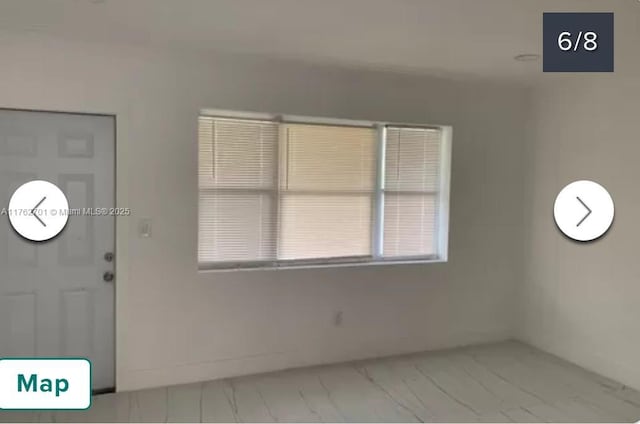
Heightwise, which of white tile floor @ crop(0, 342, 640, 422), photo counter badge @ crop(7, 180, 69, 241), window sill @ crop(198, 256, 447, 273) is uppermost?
photo counter badge @ crop(7, 180, 69, 241)

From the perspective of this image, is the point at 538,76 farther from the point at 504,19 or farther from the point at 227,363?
the point at 227,363

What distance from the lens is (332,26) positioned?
270cm

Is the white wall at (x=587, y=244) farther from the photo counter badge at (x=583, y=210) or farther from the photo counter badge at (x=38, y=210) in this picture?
the photo counter badge at (x=38, y=210)

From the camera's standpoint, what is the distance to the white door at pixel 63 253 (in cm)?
297

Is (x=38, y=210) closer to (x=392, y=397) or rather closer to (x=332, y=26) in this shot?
(x=332, y=26)

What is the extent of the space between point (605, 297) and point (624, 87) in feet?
5.22

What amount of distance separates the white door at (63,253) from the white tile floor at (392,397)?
0.42 meters

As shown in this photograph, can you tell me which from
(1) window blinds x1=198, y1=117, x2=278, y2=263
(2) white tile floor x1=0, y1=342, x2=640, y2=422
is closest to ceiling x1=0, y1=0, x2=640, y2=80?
(1) window blinds x1=198, y1=117, x2=278, y2=263

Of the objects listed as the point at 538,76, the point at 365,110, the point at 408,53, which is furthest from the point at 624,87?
the point at 365,110

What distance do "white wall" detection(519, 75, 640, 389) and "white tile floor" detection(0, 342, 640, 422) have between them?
28cm

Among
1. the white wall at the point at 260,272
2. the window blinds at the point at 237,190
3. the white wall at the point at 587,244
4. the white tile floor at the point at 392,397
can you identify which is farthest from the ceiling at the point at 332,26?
the white tile floor at the point at 392,397

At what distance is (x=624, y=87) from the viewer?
3.48 meters

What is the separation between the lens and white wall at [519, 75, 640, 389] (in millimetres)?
3467

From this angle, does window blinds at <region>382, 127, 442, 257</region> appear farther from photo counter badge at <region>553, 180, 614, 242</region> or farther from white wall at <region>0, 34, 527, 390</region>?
photo counter badge at <region>553, 180, 614, 242</region>
